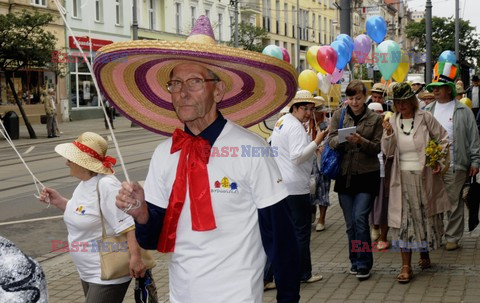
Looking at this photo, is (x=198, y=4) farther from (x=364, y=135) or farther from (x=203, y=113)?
(x=203, y=113)

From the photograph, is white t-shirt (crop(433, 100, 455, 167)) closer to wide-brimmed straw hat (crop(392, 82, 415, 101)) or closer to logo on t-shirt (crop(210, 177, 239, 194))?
wide-brimmed straw hat (crop(392, 82, 415, 101))

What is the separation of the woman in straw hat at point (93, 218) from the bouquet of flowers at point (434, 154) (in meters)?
3.40

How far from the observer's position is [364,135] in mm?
7004

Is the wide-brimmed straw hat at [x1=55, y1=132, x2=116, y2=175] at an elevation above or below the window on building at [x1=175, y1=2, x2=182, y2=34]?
below

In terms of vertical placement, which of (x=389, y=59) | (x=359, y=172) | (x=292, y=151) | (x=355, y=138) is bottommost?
(x=359, y=172)

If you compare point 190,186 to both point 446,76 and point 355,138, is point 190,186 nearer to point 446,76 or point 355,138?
point 355,138

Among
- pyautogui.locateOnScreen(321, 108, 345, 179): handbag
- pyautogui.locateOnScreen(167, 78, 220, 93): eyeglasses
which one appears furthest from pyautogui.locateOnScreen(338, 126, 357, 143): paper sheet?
pyautogui.locateOnScreen(167, 78, 220, 93): eyeglasses

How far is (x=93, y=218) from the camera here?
4449 mm

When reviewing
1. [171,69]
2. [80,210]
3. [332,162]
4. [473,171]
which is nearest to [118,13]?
[473,171]

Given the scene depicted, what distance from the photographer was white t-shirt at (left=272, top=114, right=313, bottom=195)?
6.71 m

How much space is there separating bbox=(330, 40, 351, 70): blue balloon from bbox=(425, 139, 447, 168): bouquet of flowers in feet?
25.7

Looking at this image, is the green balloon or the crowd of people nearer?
the crowd of people

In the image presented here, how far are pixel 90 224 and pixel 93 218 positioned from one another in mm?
41

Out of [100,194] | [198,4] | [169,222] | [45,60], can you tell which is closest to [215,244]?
[169,222]
